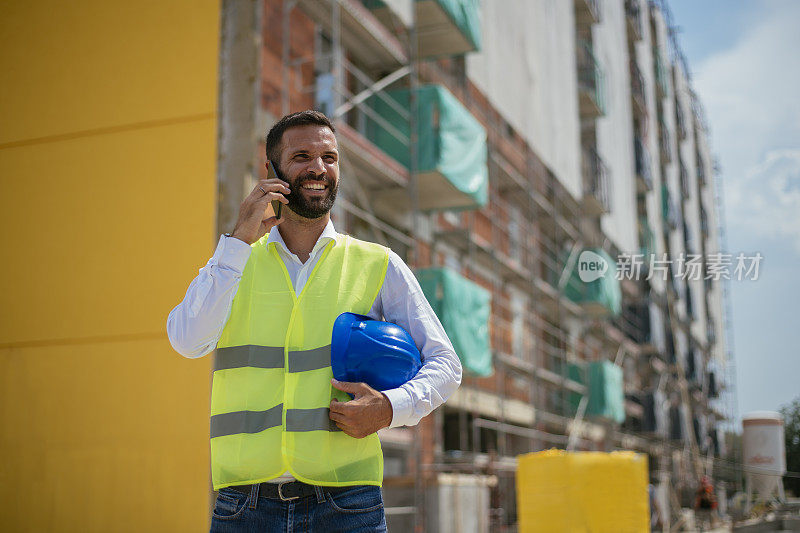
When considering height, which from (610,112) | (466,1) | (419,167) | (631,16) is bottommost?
(419,167)

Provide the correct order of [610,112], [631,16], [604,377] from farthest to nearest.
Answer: [631,16]
[610,112]
[604,377]

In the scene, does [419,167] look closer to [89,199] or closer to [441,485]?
[441,485]

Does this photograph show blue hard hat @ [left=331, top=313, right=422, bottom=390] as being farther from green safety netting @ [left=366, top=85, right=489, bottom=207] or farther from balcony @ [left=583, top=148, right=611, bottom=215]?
balcony @ [left=583, top=148, right=611, bottom=215]

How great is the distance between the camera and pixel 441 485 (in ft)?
39.9

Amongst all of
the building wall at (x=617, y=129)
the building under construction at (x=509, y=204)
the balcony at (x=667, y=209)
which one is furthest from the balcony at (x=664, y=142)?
the building wall at (x=617, y=129)

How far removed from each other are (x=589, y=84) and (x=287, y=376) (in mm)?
24435

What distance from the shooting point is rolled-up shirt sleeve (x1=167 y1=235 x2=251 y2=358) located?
2463 millimetres

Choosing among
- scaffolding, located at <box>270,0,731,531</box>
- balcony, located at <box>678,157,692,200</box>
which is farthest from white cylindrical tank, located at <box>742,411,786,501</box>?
balcony, located at <box>678,157,692,200</box>

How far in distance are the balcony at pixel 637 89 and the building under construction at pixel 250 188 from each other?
6295 mm

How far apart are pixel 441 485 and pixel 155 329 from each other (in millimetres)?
5342

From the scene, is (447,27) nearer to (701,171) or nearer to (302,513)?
(302,513)

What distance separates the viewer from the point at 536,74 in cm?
2114

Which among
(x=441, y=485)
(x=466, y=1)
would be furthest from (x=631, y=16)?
(x=441, y=485)

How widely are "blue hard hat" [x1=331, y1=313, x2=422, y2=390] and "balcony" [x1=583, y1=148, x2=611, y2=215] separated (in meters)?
23.1
